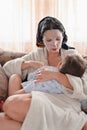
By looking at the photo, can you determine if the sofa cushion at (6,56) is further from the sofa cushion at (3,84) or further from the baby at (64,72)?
the baby at (64,72)

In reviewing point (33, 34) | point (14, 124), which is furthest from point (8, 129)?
point (33, 34)

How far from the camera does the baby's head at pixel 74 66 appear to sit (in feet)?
6.34

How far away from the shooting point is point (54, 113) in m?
1.78

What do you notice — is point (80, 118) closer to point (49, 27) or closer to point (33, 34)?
point (49, 27)

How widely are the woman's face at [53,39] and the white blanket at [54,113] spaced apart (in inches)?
14.5

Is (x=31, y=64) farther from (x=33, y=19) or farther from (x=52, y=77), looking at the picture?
(x=33, y=19)

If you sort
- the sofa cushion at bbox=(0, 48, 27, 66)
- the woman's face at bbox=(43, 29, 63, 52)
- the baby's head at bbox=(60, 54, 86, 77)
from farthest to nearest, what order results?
the sofa cushion at bbox=(0, 48, 27, 66), the woman's face at bbox=(43, 29, 63, 52), the baby's head at bbox=(60, 54, 86, 77)

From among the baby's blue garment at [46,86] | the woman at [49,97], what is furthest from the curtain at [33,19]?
the baby's blue garment at [46,86]

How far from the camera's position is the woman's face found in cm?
220

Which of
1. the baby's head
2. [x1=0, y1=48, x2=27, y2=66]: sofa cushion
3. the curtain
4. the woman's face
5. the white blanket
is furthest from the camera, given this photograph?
the curtain

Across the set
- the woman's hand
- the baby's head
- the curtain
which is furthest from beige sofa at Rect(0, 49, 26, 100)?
the curtain

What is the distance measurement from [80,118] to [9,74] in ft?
2.61

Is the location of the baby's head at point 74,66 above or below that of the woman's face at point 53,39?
below

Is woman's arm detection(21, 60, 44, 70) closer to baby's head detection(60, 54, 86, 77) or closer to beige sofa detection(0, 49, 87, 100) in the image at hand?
beige sofa detection(0, 49, 87, 100)
